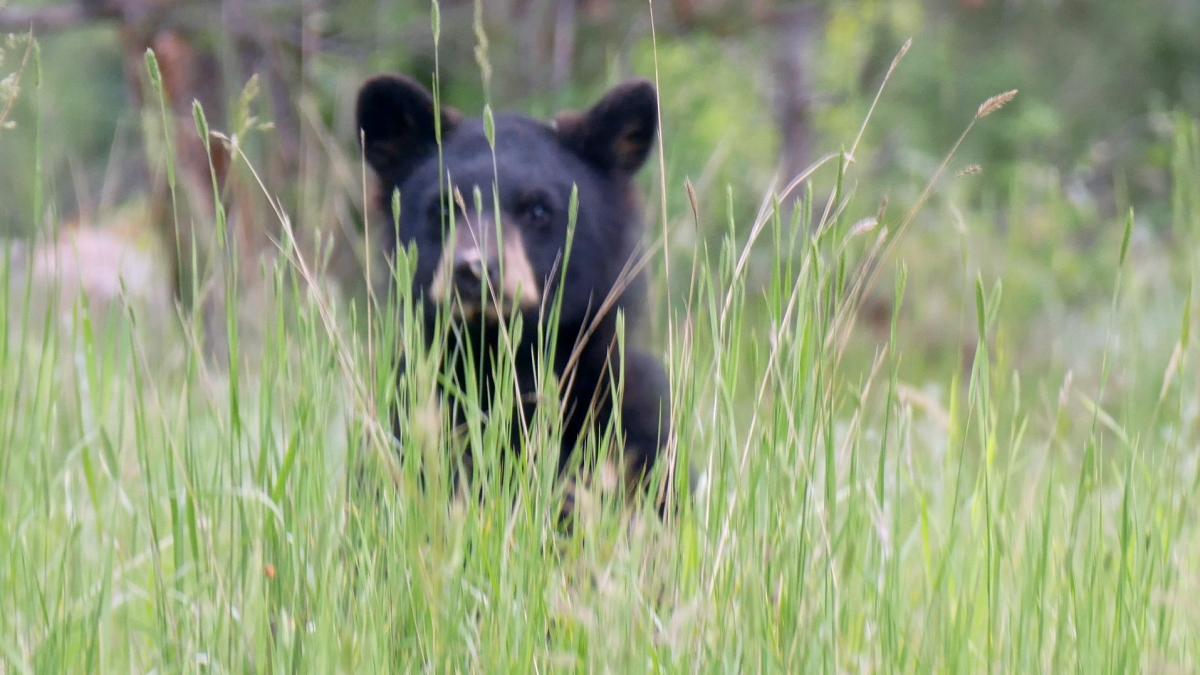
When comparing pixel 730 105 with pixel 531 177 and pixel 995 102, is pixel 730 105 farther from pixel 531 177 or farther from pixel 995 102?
pixel 995 102

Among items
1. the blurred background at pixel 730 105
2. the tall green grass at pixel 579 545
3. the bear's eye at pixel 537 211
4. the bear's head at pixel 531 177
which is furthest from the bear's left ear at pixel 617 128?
the tall green grass at pixel 579 545

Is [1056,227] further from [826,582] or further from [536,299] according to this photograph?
[826,582]

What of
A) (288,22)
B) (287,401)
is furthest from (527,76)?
(287,401)

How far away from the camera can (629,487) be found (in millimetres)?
3010

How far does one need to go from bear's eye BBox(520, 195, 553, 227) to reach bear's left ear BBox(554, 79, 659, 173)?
0.93ft

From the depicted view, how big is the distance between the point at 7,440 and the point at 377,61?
14.2ft

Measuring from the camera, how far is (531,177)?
3385mm

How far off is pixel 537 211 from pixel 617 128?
13.1 inches

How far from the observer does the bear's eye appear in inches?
134

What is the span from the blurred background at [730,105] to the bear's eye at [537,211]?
0.86 metres

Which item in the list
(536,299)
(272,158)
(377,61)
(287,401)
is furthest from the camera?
(272,158)

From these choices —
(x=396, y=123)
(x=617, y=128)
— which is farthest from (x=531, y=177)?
(x=396, y=123)

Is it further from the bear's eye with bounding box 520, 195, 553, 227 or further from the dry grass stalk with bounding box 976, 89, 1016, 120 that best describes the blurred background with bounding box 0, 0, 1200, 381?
the dry grass stalk with bounding box 976, 89, 1016, 120

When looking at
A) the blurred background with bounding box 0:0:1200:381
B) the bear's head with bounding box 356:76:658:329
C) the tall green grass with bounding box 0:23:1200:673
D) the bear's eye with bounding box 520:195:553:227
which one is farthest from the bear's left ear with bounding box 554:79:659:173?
the tall green grass with bounding box 0:23:1200:673
